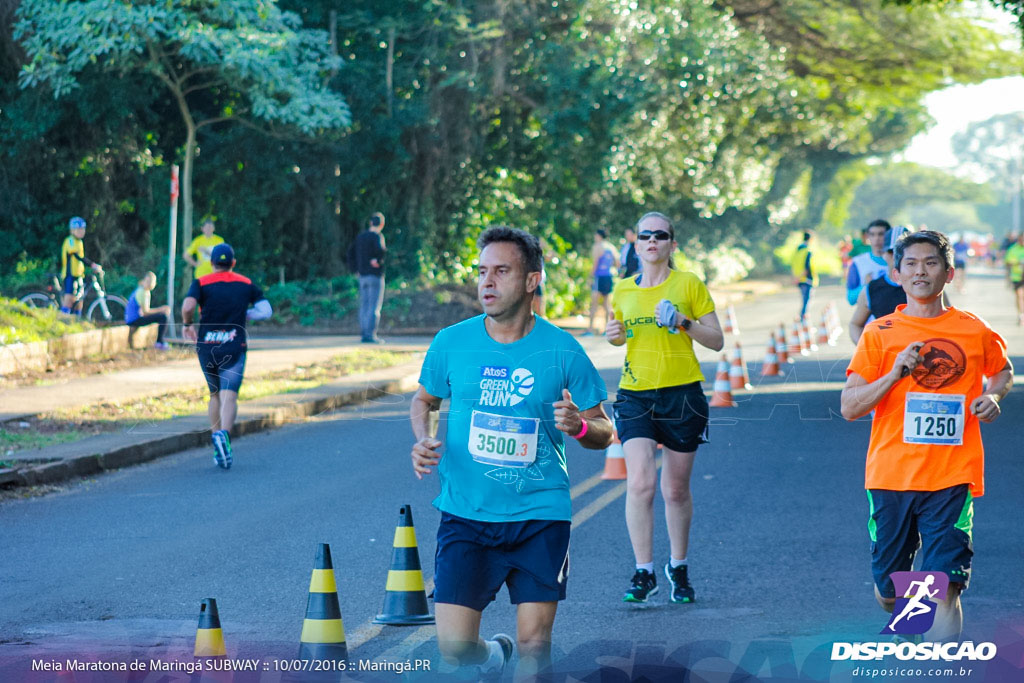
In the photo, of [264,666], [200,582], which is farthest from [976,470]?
[200,582]

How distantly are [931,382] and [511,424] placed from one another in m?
1.59

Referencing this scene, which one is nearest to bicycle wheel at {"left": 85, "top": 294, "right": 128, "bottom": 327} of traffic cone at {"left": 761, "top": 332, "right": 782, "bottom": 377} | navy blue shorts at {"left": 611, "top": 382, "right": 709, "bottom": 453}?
traffic cone at {"left": 761, "top": 332, "right": 782, "bottom": 377}

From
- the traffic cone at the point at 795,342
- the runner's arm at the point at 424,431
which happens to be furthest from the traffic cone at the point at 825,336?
the runner's arm at the point at 424,431

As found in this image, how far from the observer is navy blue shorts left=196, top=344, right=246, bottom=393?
36.6 feet

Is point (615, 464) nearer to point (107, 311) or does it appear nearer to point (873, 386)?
point (873, 386)

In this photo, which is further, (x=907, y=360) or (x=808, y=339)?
(x=808, y=339)

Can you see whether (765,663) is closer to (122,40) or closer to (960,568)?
(960,568)

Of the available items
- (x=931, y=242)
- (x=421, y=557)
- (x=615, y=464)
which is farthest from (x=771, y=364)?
(x=931, y=242)

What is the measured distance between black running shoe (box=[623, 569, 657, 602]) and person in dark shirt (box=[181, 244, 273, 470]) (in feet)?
17.1

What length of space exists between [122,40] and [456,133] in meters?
8.03

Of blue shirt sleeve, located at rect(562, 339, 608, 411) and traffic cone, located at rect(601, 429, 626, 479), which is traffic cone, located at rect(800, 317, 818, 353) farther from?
blue shirt sleeve, located at rect(562, 339, 608, 411)

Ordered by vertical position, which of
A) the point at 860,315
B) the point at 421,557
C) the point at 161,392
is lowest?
the point at 421,557

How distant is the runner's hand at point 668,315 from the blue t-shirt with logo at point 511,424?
1962 mm

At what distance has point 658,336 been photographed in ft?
22.0
